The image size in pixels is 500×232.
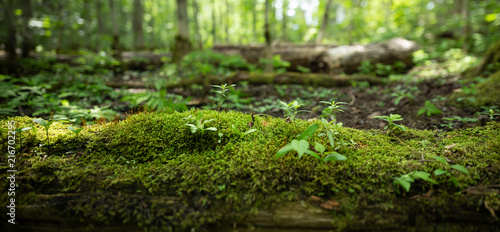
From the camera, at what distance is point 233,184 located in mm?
1711

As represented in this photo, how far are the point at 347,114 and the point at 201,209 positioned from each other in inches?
150

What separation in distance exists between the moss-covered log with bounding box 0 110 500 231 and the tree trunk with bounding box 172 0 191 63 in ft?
27.5

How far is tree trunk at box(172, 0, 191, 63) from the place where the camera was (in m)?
9.84

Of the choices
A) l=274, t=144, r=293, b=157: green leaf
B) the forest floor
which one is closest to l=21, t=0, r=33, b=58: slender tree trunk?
the forest floor

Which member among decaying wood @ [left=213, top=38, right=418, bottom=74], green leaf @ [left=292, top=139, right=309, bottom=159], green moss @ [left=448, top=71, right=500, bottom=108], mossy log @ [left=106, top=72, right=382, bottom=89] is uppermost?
decaying wood @ [left=213, top=38, right=418, bottom=74]

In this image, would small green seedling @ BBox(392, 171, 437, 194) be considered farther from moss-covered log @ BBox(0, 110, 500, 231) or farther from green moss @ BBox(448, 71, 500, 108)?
green moss @ BBox(448, 71, 500, 108)

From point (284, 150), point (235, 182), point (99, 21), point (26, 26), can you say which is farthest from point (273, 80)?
point (99, 21)

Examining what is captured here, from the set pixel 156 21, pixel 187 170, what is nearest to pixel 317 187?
pixel 187 170

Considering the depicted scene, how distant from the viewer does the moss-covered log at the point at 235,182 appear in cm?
155

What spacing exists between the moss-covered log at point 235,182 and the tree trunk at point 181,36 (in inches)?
330

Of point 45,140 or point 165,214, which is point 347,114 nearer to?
point 165,214

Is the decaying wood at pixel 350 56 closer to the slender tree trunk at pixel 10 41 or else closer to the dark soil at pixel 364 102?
the dark soil at pixel 364 102

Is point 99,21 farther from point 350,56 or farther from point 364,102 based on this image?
point 364,102

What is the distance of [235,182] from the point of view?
5.67 ft
